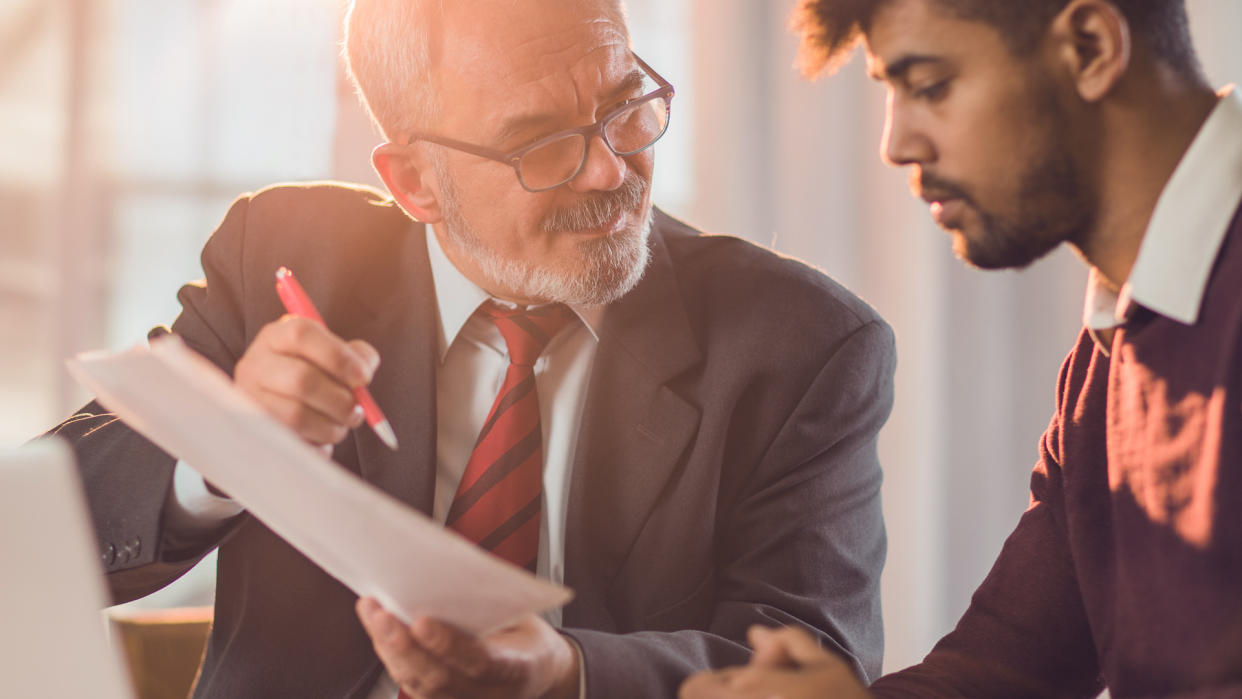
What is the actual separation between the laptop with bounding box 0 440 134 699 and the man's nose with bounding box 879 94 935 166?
65 centimetres

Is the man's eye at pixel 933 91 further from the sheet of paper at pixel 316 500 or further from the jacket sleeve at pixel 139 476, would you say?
the jacket sleeve at pixel 139 476

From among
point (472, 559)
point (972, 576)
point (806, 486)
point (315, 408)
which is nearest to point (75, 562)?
point (472, 559)

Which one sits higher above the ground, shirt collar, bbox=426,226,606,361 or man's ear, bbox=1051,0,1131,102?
man's ear, bbox=1051,0,1131,102

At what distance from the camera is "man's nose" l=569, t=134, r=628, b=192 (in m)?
1.21

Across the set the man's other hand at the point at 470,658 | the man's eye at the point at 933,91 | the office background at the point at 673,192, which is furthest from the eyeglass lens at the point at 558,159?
the office background at the point at 673,192

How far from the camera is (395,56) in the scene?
51.9 inches

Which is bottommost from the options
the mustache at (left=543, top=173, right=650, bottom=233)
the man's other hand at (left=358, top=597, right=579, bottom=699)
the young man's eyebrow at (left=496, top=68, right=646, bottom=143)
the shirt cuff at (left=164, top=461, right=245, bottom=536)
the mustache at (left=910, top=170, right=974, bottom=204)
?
the shirt cuff at (left=164, top=461, right=245, bottom=536)

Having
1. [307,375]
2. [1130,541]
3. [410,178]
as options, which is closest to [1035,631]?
[1130,541]

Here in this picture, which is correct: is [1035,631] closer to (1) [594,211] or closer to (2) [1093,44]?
(2) [1093,44]

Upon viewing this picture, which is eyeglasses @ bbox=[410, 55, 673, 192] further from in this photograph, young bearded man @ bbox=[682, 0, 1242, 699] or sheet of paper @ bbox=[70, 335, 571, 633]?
sheet of paper @ bbox=[70, 335, 571, 633]

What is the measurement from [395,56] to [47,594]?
0.93 m

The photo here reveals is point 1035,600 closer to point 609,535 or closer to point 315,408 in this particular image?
point 609,535

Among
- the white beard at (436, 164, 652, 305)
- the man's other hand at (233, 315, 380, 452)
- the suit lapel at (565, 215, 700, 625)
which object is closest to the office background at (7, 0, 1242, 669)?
the white beard at (436, 164, 652, 305)

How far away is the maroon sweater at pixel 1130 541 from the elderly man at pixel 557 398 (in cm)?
21
